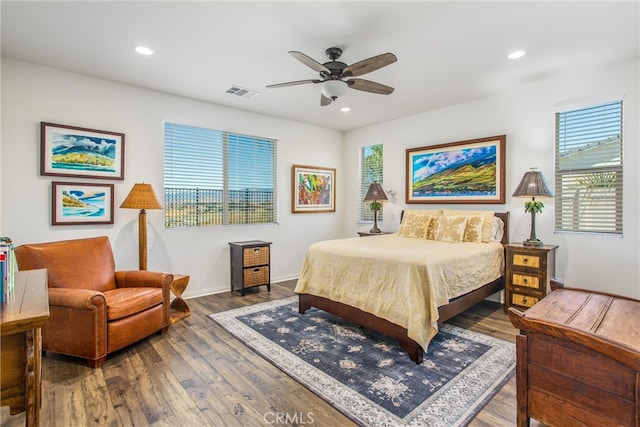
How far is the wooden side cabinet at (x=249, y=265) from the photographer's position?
449 centimetres

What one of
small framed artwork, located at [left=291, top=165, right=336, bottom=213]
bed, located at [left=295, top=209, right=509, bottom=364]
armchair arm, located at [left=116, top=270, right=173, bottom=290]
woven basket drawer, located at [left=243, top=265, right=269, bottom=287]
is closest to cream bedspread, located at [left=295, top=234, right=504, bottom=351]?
bed, located at [left=295, top=209, right=509, bottom=364]

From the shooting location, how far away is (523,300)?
3.54 meters

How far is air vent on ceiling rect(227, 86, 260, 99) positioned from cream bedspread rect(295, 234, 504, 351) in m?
2.18

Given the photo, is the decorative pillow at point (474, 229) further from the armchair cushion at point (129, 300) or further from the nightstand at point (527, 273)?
the armchair cushion at point (129, 300)

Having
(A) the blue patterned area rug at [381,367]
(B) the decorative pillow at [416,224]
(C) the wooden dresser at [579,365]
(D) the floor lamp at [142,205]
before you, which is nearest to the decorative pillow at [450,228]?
(B) the decorative pillow at [416,224]

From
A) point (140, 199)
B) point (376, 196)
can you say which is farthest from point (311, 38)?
point (376, 196)

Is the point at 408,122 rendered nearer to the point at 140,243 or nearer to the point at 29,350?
the point at 140,243

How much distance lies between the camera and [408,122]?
529cm

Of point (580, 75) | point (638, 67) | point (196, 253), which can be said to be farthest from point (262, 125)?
point (638, 67)

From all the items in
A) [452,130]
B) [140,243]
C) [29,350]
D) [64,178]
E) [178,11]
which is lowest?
[29,350]

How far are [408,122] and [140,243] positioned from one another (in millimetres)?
4317

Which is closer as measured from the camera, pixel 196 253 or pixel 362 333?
pixel 362 333

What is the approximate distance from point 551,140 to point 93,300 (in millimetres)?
4945

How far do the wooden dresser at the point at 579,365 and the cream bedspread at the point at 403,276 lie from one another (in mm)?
861
